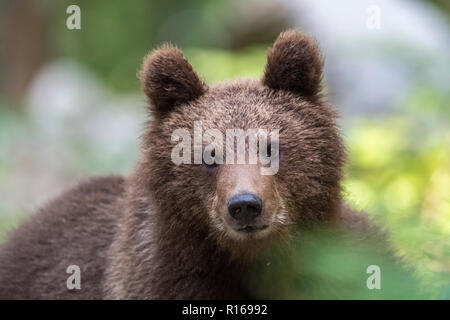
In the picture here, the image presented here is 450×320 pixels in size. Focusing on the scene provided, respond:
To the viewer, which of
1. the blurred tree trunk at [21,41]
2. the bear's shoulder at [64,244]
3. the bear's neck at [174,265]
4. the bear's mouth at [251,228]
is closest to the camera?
the bear's mouth at [251,228]

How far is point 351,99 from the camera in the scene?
47.1 ft

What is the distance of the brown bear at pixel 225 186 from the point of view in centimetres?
597

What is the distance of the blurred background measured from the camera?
28.3 ft

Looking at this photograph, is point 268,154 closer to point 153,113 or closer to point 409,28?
point 153,113

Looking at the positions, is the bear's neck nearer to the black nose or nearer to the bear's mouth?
the bear's mouth

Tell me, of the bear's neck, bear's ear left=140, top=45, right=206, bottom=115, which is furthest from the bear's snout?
bear's ear left=140, top=45, right=206, bottom=115

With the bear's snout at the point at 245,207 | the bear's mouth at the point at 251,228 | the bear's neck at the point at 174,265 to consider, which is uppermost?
the bear's snout at the point at 245,207

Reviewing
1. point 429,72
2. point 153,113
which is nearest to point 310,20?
point 429,72

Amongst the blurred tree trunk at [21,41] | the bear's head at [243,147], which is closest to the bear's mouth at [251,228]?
the bear's head at [243,147]

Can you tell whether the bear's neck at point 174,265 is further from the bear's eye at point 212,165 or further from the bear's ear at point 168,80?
the bear's ear at point 168,80

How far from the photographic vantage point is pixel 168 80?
651cm

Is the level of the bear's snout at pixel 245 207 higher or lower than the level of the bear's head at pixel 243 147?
lower

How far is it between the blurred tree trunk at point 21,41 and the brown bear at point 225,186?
1294 cm

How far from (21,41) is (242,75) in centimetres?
767
